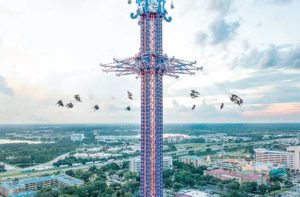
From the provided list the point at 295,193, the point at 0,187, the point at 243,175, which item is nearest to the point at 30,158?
the point at 0,187

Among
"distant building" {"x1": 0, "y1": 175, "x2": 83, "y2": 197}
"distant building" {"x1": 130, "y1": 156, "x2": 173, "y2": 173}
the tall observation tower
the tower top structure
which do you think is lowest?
"distant building" {"x1": 0, "y1": 175, "x2": 83, "y2": 197}

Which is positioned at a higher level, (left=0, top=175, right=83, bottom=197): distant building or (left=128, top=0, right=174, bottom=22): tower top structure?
(left=128, top=0, right=174, bottom=22): tower top structure

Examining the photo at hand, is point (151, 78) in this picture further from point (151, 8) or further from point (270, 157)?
point (270, 157)

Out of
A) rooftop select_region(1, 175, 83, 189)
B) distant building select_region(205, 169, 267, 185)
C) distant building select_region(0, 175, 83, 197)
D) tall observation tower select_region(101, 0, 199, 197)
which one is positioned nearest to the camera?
tall observation tower select_region(101, 0, 199, 197)

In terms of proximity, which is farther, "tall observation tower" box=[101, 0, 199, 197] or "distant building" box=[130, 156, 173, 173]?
"distant building" box=[130, 156, 173, 173]

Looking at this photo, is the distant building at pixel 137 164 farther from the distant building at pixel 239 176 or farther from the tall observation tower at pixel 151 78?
the tall observation tower at pixel 151 78

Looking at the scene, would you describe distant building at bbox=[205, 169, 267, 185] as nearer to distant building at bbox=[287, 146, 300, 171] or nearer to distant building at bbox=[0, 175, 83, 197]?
distant building at bbox=[287, 146, 300, 171]

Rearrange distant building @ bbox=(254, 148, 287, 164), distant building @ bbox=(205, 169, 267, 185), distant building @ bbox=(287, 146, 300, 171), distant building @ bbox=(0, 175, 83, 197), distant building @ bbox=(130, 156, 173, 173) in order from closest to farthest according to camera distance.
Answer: distant building @ bbox=(0, 175, 83, 197) < distant building @ bbox=(205, 169, 267, 185) < distant building @ bbox=(130, 156, 173, 173) < distant building @ bbox=(287, 146, 300, 171) < distant building @ bbox=(254, 148, 287, 164)

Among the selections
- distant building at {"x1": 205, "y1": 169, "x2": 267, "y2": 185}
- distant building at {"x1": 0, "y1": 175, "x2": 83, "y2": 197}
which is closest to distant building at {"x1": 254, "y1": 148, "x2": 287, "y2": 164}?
distant building at {"x1": 205, "y1": 169, "x2": 267, "y2": 185}
